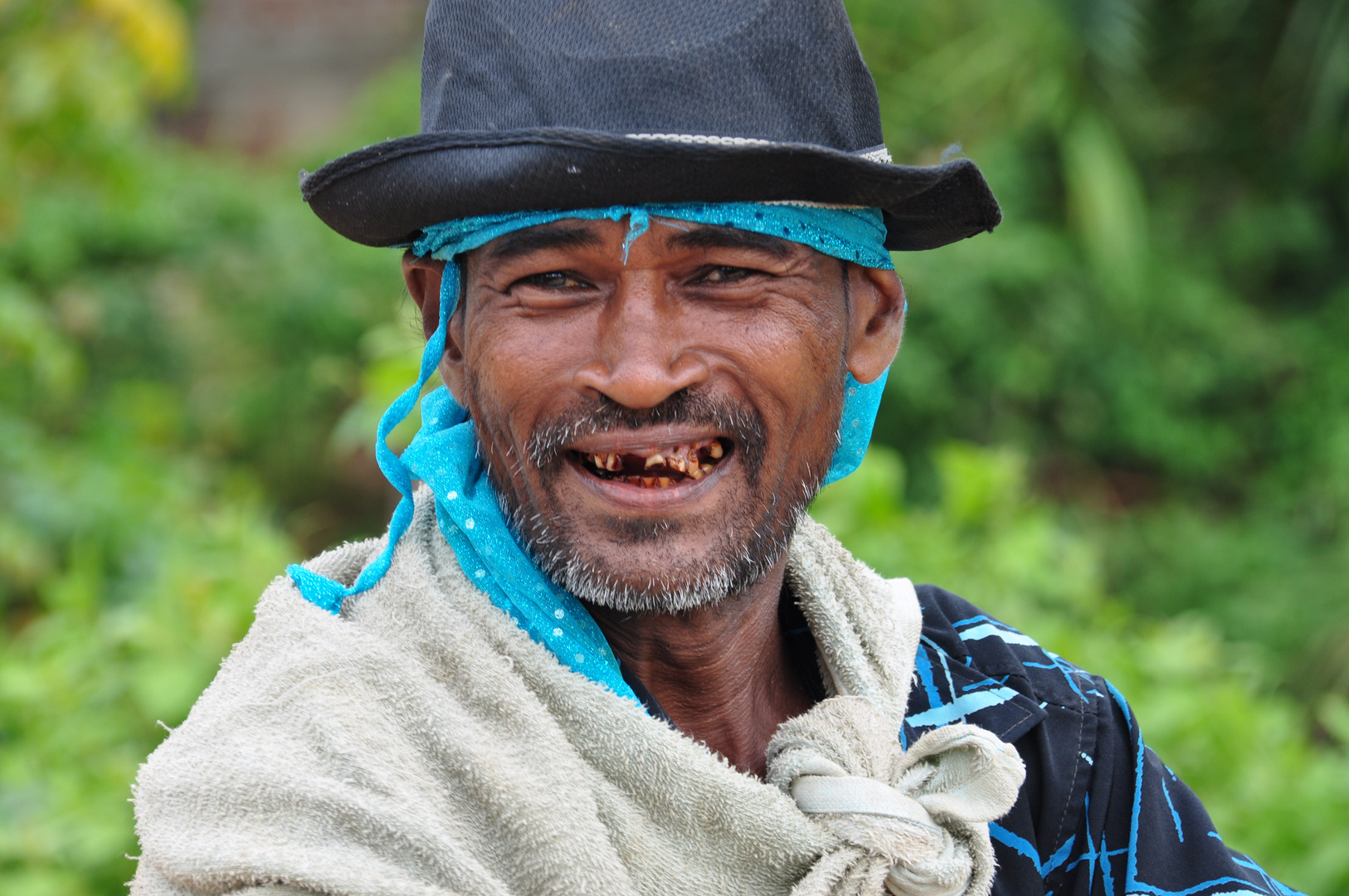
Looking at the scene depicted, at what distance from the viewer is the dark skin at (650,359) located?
1.82m

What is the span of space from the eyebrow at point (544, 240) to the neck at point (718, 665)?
22.2 inches

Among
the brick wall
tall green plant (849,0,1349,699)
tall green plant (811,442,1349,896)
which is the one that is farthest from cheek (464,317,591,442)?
the brick wall

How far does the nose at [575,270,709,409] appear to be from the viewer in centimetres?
178

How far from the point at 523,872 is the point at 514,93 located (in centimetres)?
101

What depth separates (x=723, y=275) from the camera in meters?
1.89

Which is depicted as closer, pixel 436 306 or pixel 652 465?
pixel 652 465

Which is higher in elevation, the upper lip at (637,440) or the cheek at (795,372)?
the cheek at (795,372)

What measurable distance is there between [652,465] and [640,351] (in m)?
0.18

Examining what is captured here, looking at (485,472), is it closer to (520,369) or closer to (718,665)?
(520,369)

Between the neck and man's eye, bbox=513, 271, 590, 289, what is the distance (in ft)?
1.65

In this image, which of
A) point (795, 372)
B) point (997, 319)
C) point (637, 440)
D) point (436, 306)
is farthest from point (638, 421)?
point (997, 319)

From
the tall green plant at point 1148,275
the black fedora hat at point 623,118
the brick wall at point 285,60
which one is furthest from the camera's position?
the brick wall at point 285,60

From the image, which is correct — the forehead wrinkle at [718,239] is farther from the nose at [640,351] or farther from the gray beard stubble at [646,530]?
the gray beard stubble at [646,530]

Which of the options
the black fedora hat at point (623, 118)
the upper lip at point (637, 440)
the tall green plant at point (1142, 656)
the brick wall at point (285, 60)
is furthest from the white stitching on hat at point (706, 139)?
the brick wall at point (285, 60)
